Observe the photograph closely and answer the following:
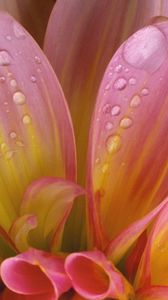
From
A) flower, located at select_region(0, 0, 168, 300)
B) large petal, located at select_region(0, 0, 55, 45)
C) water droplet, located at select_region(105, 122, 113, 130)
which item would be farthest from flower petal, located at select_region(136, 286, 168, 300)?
large petal, located at select_region(0, 0, 55, 45)

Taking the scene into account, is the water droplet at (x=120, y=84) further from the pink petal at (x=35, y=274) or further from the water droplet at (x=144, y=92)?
the pink petal at (x=35, y=274)

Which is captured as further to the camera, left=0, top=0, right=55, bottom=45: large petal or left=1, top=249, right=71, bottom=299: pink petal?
left=0, top=0, right=55, bottom=45: large petal

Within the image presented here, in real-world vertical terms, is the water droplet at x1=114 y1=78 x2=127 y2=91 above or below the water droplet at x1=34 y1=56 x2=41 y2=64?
below

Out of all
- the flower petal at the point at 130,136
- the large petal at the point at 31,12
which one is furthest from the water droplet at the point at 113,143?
the large petal at the point at 31,12

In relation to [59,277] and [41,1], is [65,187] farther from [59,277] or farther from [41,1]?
[41,1]

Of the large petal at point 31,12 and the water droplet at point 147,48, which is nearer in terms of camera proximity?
the water droplet at point 147,48

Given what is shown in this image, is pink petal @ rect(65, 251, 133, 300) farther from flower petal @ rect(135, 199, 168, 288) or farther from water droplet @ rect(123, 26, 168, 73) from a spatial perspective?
water droplet @ rect(123, 26, 168, 73)
